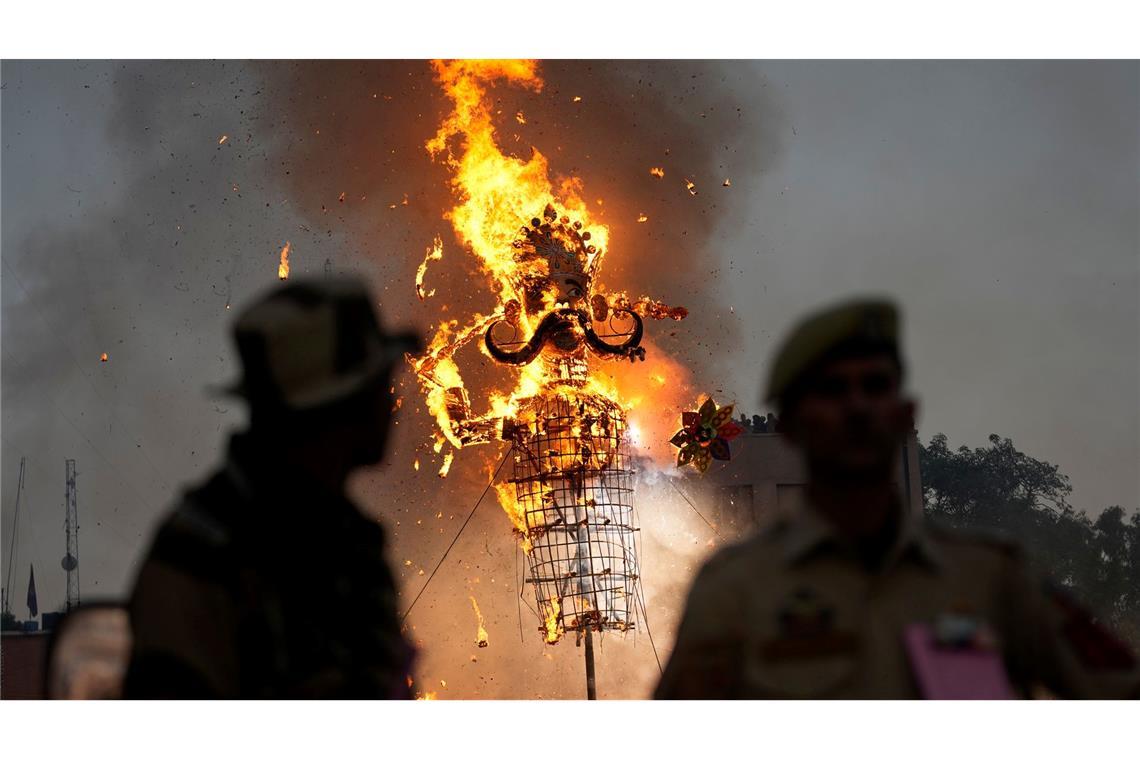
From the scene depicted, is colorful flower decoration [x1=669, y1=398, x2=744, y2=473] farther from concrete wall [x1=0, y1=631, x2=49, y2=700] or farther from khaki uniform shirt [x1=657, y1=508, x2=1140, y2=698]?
khaki uniform shirt [x1=657, y1=508, x2=1140, y2=698]

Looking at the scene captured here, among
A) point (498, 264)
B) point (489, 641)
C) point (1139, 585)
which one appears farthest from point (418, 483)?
point (1139, 585)

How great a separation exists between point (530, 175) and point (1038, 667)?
736cm

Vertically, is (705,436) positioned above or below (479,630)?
above

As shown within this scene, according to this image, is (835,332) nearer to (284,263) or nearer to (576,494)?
(576,494)

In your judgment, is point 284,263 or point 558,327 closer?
point 558,327

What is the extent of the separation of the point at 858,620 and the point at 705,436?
21.7 ft

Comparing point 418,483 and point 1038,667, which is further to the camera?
point 418,483

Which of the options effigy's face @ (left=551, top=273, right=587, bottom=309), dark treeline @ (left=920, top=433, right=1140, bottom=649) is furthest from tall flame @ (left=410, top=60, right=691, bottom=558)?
dark treeline @ (left=920, top=433, right=1140, bottom=649)

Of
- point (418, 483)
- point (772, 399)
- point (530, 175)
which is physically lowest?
Answer: point (772, 399)

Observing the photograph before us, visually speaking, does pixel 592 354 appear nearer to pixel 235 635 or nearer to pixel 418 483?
pixel 418 483

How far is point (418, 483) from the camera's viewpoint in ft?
38.3

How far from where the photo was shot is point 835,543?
11.7 feet

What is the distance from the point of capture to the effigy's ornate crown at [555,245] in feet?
30.9

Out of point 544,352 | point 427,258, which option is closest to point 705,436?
point 544,352
